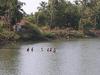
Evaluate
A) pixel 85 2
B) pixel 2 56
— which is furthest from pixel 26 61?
pixel 85 2

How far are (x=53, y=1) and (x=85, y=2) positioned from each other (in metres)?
18.7

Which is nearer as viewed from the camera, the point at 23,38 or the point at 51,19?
the point at 23,38

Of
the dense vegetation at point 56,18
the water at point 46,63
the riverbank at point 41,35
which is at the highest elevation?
the dense vegetation at point 56,18

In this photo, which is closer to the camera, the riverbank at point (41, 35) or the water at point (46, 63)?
the water at point (46, 63)

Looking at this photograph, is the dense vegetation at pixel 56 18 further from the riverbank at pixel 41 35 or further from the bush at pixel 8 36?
the bush at pixel 8 36

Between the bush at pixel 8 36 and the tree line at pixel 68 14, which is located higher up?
the tree line at pixel 68 14

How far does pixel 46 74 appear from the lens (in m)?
51.2

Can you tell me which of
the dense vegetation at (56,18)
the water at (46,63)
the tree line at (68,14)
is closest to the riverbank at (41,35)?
the dense vegetation at (56,18)

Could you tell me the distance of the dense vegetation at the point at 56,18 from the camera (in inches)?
4471

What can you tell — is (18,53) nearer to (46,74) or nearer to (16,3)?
(46,74)

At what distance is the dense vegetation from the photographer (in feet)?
373

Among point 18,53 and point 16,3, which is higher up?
point 16,3

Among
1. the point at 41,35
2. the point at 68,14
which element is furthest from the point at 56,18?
the point at 41,35

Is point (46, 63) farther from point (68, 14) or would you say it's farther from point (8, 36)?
point (68, 14)
